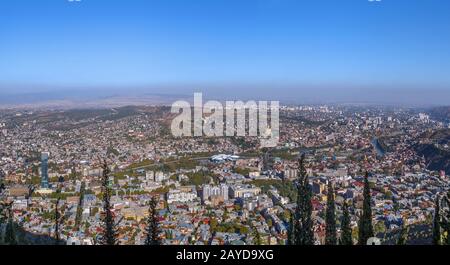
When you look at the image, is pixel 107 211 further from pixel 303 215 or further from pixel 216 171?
pixel 216 171

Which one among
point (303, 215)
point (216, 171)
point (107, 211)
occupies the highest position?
point (107, 211)

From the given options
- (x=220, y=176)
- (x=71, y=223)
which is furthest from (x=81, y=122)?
(x=71, y=223)

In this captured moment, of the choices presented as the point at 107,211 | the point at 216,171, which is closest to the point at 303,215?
the point at 107,211

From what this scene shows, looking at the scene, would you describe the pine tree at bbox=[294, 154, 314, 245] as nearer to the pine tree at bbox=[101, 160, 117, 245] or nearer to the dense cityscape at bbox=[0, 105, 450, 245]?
the pine tree at bbox=[101, 160, 117, 245]

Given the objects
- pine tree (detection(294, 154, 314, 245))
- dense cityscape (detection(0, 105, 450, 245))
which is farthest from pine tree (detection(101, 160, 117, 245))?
dense cityscape (detection(0, 105, 450, 245))

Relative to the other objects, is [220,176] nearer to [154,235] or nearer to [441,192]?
[441,192]

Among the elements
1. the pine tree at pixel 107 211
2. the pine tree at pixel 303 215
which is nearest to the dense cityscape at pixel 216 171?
the pine tree at pixel 107 211
